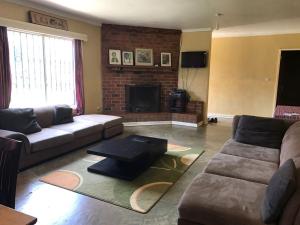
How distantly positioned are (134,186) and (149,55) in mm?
4062

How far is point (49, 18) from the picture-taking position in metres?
4.41

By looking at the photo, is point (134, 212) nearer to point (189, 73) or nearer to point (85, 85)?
point (85, 85)

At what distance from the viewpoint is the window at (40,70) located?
4070mm

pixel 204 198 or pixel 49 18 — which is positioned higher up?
pixel 49 18

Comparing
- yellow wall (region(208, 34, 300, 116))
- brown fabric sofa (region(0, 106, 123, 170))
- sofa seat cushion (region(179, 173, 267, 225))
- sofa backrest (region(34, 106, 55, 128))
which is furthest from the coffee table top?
yellow wall (region(208, 34, 300, 116))

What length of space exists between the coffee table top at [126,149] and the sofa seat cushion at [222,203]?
1.08 meters

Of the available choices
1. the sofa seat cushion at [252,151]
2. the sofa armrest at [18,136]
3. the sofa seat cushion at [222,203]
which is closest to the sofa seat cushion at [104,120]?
the sofa armrest at [18,136]

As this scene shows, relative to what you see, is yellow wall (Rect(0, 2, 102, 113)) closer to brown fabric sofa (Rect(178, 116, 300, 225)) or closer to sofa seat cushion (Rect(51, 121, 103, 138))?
sofa seat cushion (Rect(51, 121, 103, 138))

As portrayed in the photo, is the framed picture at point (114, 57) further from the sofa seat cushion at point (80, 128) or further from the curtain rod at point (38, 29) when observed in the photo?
the sofa seat cushion at point (80, 128)

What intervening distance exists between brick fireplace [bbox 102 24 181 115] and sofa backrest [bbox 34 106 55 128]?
1.87 meters

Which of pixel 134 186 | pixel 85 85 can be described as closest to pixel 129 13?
pixel 85 85

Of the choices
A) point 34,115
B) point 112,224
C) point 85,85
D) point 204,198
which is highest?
point 85,85

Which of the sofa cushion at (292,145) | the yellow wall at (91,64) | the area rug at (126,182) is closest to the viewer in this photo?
the sofa cushion at (292,145)

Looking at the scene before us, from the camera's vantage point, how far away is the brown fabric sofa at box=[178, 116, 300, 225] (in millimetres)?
1615
